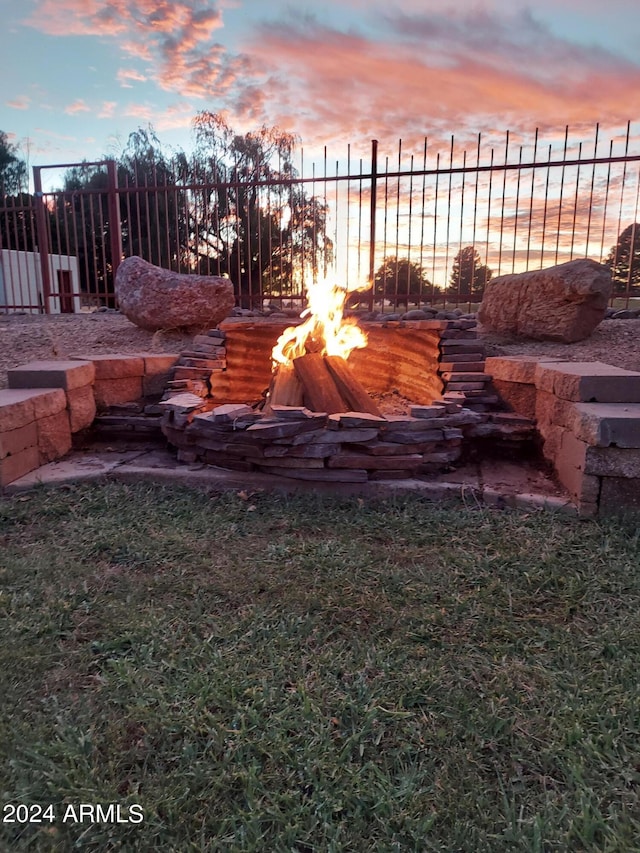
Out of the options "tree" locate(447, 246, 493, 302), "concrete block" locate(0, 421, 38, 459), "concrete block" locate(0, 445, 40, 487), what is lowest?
"concrete block" locate(0, 445, 40, 487)

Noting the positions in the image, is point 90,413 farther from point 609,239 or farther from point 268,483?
point 609,239

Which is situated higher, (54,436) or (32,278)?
(32,278)

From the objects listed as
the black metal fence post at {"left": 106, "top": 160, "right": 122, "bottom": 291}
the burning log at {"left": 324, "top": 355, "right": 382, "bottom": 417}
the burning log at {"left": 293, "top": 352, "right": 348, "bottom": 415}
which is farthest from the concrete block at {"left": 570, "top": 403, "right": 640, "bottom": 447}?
the black metal fence post at {"left": 106, "top": 160, "right": 122, "bottom": 291}

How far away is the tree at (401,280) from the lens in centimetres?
710

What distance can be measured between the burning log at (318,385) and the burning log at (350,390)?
3 cm

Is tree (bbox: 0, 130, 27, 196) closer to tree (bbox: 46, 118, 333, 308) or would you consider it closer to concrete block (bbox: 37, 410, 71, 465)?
tree (bbox: 46, 118, 333, 308)

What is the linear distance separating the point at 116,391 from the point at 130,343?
160 cm

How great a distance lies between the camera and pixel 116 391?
4.77 meters

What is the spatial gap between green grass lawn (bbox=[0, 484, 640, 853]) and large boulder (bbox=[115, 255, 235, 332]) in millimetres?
3597

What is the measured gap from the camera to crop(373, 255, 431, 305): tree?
710cm

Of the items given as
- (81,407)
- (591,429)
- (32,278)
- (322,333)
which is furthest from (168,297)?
(32,278)

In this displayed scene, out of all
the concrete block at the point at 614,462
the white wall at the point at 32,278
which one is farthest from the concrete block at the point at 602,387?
the white wall at the point at 32,278

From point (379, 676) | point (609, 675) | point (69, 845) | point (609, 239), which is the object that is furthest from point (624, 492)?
point (609, 239)

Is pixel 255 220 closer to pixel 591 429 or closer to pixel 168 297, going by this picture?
pixel 168 297
